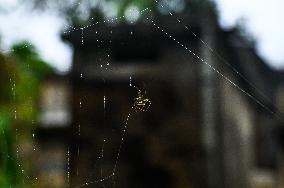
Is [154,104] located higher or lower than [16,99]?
higher

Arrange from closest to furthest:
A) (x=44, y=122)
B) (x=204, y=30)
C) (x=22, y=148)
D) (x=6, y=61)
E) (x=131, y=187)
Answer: (x=6, y=61) → (x=22, y=148) → (x=204, y=30) → (x=131, y=187) → (x=44, y=122)

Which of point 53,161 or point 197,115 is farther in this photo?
point 53,161

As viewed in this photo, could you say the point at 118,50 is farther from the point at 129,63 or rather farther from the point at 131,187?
the point at 131,187

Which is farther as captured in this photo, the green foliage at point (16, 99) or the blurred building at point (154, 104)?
the blurred building at point (154, 104)

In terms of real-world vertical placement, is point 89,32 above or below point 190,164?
above

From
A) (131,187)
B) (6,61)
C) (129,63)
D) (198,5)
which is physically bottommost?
(131,187)

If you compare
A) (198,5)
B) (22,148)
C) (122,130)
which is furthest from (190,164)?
(22,148)

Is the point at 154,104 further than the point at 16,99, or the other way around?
the point at 154,104

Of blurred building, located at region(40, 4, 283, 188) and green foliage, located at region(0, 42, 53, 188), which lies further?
blurred building, located at region(40, 4, 283, 188)
